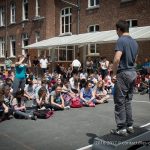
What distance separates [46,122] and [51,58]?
58.8ft

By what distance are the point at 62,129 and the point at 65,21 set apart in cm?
2054

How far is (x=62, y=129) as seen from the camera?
766cm

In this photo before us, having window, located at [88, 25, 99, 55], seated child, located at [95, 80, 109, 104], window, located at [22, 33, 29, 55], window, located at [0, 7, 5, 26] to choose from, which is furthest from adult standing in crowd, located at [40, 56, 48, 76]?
window, located at [0, 7, 5, 26]

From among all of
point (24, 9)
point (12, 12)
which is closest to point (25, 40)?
point (24, 9)

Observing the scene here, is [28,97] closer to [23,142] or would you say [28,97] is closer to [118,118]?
[23,142]

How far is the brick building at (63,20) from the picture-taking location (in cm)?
2178

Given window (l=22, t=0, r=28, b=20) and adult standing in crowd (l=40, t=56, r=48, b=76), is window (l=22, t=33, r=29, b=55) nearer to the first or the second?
window (l=22, t=0, r=28, b=20)

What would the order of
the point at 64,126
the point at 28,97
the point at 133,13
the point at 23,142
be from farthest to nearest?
1. the point at 133,13
2. the point at 28,97
3. the point at 64,126
4. the point at 23,142

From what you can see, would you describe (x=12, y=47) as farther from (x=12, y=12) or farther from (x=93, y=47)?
(x=93, y=47)

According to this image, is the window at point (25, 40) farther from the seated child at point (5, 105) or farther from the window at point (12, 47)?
the seated child at point (5, 105)

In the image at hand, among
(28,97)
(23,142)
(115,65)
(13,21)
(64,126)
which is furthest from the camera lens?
(13,21)

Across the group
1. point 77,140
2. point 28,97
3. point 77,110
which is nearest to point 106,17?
point 28,97

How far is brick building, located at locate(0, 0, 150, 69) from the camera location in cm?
2178

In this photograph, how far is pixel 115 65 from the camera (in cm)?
556
